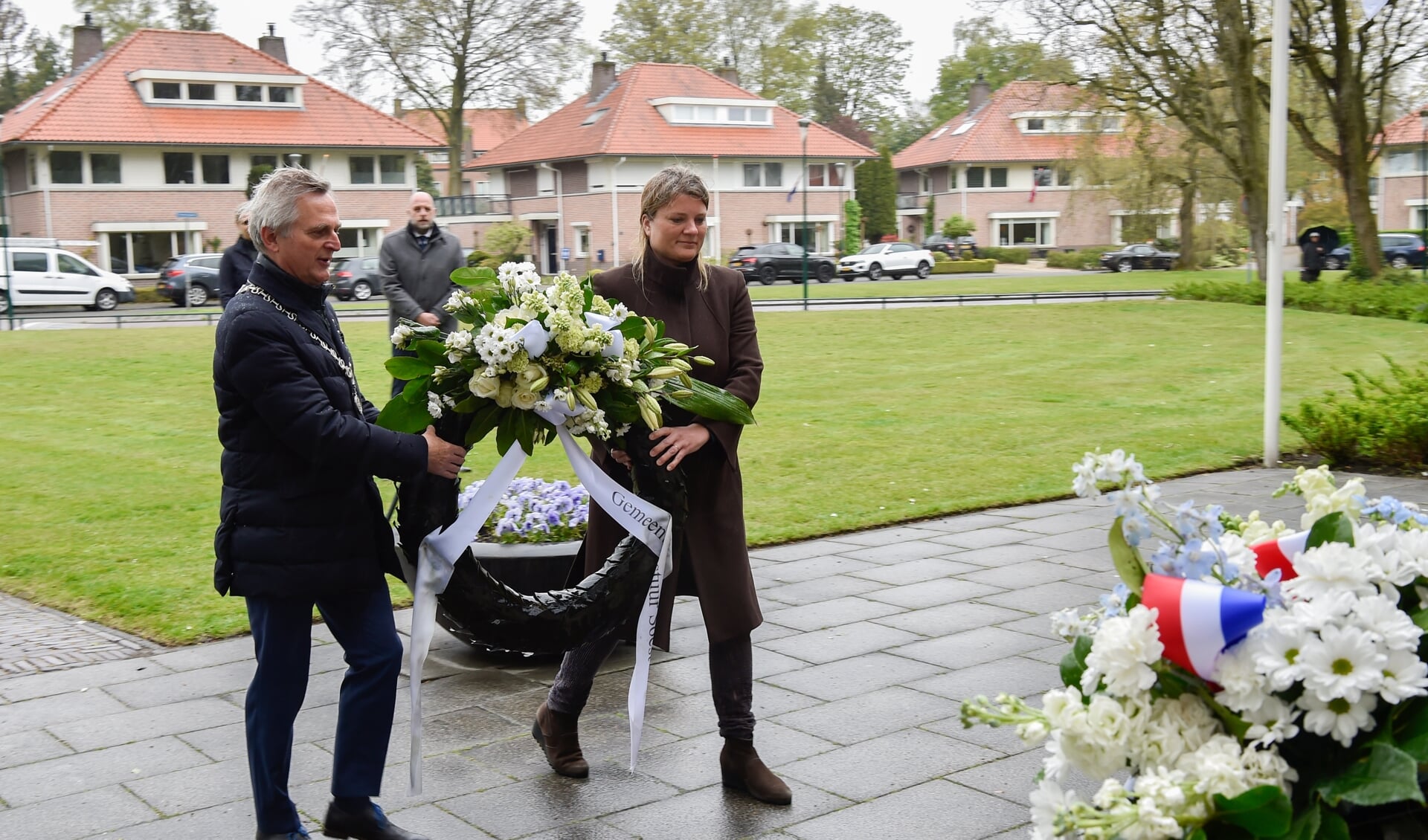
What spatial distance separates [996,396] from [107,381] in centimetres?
1139

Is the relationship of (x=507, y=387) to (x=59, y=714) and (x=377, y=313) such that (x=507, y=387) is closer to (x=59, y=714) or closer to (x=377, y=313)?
(x=59, y=714)

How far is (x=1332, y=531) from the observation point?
6.79 feet

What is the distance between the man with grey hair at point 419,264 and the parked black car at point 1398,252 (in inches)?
1780

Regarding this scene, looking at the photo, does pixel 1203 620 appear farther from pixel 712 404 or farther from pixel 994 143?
pixel 994 143

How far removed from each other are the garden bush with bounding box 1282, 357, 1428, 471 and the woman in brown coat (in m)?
7.32

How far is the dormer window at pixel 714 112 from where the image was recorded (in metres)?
59.7

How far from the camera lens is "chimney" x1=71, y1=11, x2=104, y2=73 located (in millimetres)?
54188

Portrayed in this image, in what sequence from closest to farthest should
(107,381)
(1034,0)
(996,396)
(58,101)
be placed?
1. (996,396)
2. (107,381)
3. (1034,0)
4. (58,101)

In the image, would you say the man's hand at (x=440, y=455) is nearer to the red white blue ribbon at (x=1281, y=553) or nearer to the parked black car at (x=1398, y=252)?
the red white blue ribbon at (x=1281, y=553)

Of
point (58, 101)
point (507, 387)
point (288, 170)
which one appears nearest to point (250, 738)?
point (507, 387)

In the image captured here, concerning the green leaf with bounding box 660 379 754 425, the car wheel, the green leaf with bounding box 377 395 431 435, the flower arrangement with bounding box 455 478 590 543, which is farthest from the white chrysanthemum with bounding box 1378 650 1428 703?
the car wheel

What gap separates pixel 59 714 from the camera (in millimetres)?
5098

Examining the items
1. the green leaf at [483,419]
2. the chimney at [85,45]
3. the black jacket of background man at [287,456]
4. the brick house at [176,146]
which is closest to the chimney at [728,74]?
the brick house at [176,146]

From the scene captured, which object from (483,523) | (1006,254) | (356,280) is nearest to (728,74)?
(1006,254)
